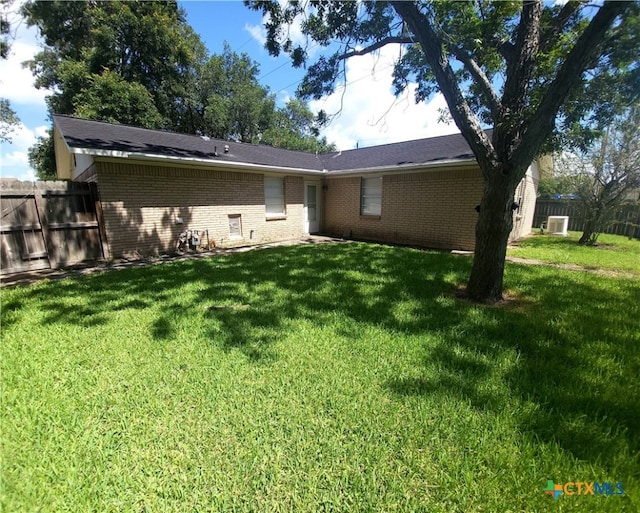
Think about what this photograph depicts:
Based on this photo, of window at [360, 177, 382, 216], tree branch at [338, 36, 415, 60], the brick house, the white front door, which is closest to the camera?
tree branch at [338, 36, 415, 60]

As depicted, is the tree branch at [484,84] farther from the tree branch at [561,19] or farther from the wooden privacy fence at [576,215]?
the wooden privacy fence at [576,215]

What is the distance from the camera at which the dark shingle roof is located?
7.98 metres

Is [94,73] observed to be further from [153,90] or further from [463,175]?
[463,175]

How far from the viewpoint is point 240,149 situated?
1233 cm

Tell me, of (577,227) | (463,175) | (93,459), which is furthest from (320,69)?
(577,227)

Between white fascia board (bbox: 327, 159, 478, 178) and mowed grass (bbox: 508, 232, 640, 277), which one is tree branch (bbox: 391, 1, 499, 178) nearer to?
white fascia board (bbox: 327, 159, 478, 178)

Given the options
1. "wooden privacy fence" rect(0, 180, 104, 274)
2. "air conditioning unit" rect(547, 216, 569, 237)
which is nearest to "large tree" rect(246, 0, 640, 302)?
"wooden privacy fence" rect(0, 180, 104, 274)

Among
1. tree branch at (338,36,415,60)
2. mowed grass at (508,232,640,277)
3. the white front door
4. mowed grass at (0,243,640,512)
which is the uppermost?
tree branch at (338,36,415,60)

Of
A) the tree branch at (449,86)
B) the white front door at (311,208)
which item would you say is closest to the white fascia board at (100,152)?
the tree branch at (449,86)

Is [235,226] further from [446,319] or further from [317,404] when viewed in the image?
[317,404]

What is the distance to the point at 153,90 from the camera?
69.1ft

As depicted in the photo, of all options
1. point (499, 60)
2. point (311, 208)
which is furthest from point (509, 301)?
point (311, 208)

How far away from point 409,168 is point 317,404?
948 cm

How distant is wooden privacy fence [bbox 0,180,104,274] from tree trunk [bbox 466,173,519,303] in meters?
8.80
